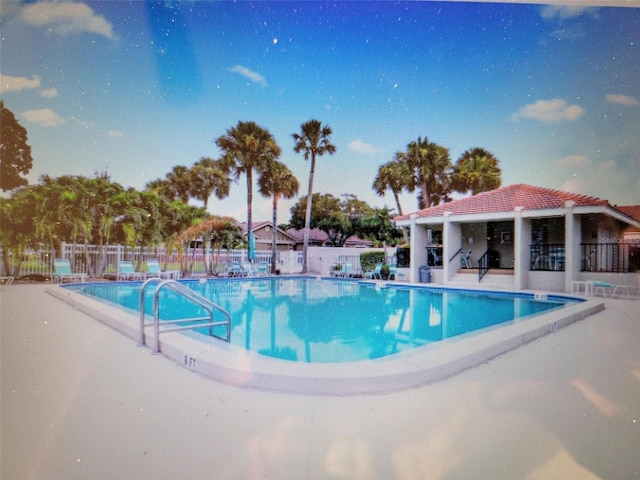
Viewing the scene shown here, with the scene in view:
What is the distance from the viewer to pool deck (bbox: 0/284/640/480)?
1165 mm

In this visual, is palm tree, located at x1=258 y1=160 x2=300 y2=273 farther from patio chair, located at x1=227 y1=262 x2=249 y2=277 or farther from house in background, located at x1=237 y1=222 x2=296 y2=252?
patio chair, located at x1=227 y1=262 x2=249 y2=277

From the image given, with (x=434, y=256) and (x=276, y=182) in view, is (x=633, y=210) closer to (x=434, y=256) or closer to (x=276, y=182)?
(x=434, y=256)

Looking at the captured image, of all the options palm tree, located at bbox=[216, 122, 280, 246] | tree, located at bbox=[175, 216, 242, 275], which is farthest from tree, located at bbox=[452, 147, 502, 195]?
tree, located at bbox=[175, 216, 242, 275]

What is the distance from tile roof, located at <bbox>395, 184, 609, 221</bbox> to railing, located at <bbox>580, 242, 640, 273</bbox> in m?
0.95

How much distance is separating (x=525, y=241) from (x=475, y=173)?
330 centimetres

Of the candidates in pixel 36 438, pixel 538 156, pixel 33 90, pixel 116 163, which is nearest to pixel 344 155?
pixel 538 156

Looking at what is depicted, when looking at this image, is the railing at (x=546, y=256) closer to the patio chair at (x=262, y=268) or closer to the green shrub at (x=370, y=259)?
the green shrub at (x=370, y=259)

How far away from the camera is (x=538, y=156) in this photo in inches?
122

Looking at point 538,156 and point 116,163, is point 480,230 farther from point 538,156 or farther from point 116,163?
point 116,163

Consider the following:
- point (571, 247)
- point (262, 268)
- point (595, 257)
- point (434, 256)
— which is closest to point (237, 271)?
point (262, 268)

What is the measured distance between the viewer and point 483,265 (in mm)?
9094

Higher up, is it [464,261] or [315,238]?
[315,238]

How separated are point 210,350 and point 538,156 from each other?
3.05m

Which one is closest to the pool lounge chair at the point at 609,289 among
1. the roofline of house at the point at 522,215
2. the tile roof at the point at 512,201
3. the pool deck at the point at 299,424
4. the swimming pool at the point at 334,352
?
the roofline of house at the point at 522,215
